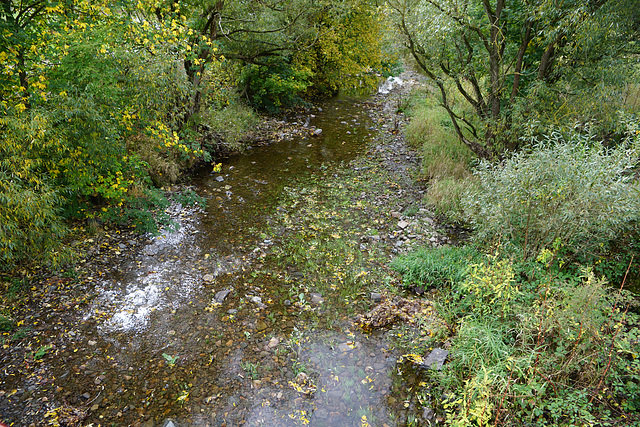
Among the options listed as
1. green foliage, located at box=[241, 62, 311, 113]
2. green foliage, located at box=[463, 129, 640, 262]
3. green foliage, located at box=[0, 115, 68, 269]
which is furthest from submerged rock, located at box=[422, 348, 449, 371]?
green foliage, located at box=[241, 62, 311, 113]

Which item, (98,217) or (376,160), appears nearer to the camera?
(98,217)

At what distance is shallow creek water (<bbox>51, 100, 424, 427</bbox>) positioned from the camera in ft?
15.0

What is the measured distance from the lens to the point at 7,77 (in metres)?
6.27

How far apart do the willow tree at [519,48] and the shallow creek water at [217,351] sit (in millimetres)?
6530

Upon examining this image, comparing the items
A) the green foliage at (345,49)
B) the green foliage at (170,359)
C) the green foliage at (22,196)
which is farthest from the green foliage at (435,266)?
the green foliage at (345,49)

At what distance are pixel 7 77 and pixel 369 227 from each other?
7669 millimetres

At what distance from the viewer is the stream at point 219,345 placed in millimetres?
4586

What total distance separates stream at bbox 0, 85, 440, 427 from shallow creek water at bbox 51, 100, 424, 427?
0.05 ft

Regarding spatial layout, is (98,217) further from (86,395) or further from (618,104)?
(618,104)

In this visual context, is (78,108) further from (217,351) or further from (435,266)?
(435,266)

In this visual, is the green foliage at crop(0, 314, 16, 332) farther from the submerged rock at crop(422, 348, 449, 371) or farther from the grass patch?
the grass patch

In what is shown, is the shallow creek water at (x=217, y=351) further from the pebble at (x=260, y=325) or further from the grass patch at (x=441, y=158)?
the grass patch at (x=441, y=158)

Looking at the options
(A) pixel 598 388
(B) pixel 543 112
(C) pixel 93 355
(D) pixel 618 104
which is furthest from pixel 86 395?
(D) pixel 618 104

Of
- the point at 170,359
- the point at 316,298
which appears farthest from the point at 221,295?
the point at 316,298
